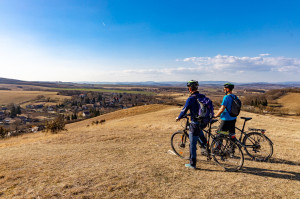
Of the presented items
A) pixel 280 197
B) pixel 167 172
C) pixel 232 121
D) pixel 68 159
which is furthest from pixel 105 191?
pixel 232 121

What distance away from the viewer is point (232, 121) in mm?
7516

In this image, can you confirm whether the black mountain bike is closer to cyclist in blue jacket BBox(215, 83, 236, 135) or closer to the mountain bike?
cyclist in blue jacket BBox(215, 83, 236, 135)

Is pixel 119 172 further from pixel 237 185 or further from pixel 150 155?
pixel 237 185

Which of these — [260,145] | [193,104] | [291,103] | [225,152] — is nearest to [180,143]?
[225,152]

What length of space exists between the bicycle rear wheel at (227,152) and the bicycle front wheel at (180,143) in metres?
1.51

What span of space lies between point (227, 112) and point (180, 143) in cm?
268

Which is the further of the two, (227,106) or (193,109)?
(227,106)

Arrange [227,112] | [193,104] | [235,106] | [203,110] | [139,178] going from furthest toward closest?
[227,112] → [235,106] → [193,104] → [203,110] → [139,178]

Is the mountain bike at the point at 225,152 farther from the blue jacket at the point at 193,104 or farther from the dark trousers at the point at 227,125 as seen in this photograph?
the blue jacket at the point at 193,104

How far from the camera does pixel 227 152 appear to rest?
23.7 ft

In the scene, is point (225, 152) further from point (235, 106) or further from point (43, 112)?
point (43, 112)

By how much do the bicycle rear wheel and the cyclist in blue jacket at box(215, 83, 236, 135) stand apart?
18.4 inches

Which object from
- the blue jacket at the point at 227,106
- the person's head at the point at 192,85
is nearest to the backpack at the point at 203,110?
the person's head at the point at 192,85

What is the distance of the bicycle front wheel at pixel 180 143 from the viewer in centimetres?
849
